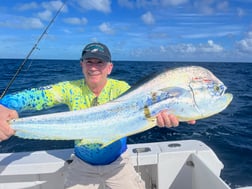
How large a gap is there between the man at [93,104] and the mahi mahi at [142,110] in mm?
796

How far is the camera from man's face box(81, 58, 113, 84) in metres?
3.00

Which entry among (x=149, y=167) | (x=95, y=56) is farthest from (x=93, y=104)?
(x=149, y=167)

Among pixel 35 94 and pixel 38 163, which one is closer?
pixel 35 94

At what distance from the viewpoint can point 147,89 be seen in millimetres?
2168

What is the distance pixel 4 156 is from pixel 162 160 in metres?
1.82

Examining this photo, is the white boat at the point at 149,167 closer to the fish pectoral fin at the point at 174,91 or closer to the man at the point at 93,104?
the man at the point at 93,104

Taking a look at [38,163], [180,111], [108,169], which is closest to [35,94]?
[38,163]

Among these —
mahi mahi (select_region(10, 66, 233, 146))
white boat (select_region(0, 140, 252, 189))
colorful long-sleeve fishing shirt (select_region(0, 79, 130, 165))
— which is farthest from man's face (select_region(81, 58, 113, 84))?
white boat (select_region(0, 140, 252, 189))

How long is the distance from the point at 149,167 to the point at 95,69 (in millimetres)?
1473

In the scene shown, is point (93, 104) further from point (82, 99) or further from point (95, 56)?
point (95, 56)

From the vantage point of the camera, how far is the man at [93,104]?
3.00 metres

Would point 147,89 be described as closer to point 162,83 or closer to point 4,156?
point 162,83

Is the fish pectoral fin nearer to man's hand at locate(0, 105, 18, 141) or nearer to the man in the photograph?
the man

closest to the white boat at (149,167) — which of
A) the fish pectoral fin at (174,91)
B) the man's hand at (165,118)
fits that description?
the man's hand at (165,118)
